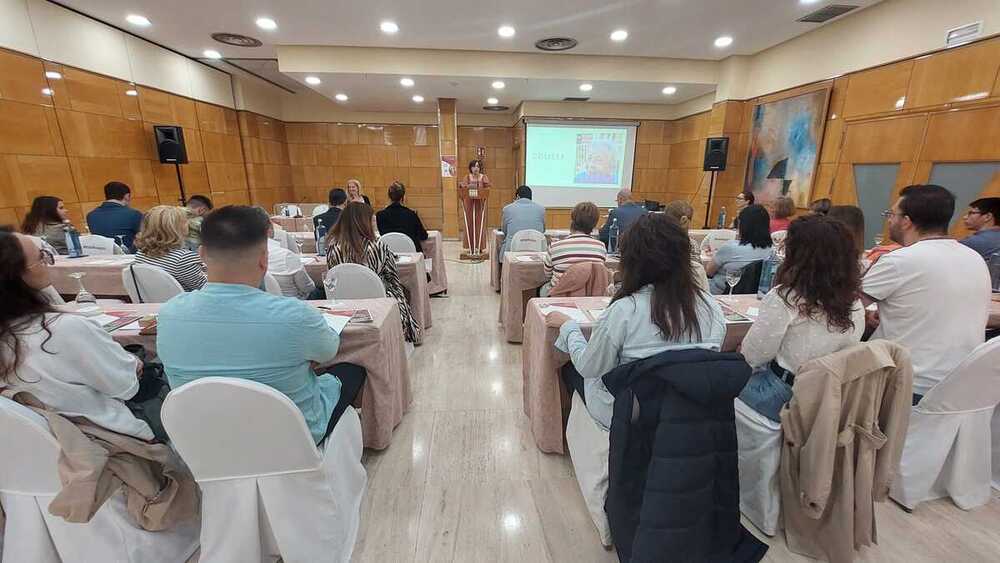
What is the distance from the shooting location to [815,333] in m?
1.46

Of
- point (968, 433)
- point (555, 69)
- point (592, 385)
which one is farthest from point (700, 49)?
point (592, 385)

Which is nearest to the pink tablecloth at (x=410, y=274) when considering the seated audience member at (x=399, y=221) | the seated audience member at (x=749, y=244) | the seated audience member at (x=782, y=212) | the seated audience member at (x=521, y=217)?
the seated audience member at (x=399, y=221)

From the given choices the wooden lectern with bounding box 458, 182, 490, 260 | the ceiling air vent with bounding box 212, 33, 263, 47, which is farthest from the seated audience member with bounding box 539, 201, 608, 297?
the ceiling air vent with bounding box 212, 33, 263, 47

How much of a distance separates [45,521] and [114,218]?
12.1 ft

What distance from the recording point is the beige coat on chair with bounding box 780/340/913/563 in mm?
1282

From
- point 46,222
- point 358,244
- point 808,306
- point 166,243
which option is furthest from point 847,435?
point 46,222

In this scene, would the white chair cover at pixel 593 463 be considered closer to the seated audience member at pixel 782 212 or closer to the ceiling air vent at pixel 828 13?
the seated audience member at pixel 782 212

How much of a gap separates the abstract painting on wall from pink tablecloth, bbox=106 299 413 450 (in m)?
5.82

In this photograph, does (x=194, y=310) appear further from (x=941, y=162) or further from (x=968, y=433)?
(x=941, y=162)

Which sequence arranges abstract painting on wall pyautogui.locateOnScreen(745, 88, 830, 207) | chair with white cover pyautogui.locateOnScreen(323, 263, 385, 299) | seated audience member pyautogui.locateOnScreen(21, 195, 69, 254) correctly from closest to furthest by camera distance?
chair with white cover pyautogui.locateOnScreen(323, 263, 385, 299) < seated audience member pyautogui.locateOnScreen(21, 195, 69, 254) < abstract painting on wall pyautogui.locateOnScreen(745, 88, 830, 207)

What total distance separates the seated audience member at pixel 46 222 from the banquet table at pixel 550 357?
420 centimetres

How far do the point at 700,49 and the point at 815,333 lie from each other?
576 centimetres

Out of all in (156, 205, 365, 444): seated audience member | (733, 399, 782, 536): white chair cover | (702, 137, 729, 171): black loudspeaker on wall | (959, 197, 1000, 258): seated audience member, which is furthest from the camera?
(702, 137, 729, 171): black loudspeaker on wall

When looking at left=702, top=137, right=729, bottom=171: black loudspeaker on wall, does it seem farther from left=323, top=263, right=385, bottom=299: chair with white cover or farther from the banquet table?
left=323, top=263, right=385, bottom=299: chair with white cover
